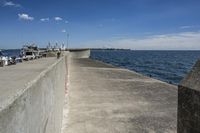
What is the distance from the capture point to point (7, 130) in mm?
1791

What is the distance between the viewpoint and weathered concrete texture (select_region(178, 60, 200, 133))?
7.67 feet

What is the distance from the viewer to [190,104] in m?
2.42

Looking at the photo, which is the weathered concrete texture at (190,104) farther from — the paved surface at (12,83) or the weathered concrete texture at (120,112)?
the weathered concrete texture at (120,112)

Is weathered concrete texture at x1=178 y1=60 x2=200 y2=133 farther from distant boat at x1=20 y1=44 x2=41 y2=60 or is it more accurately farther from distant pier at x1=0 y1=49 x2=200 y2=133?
distant boat at x1=20 y1=44 x2=41 y2=60

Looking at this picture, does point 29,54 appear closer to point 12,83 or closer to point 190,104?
point 12,83

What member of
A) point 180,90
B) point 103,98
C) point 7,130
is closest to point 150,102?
point 103,98

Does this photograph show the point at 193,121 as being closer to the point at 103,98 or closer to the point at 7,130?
the point at 7,130

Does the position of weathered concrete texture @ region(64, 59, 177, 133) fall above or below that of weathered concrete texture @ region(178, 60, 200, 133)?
below

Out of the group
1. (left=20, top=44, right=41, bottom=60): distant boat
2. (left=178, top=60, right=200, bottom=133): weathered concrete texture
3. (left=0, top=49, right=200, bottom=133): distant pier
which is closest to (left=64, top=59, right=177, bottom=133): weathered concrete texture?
(left=0, top=49, right=200, bottom=133): distant pier

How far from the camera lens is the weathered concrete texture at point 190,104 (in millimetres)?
2338

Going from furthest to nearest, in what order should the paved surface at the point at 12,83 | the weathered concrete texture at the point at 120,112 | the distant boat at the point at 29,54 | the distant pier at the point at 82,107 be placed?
the distant boat at the point at 29,54 → the weathered concrete texture at the point at 120,112 → the distant pier at the point at 82,107 → the paved surface at the point at 12,83

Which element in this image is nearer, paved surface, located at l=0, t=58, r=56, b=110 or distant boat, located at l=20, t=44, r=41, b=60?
paved surface, located at l=0, t=58, r=56, b=110

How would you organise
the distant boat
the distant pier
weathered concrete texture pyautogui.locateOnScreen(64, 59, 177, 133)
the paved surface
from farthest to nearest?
the distant boat < weathered concrete texture pyautogui.locateOnScreen(64, 59, 177, 133) < the distant pier < the paved surface

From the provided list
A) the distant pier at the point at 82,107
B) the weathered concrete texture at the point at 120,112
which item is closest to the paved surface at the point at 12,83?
the distant pier at the point at 82,107
